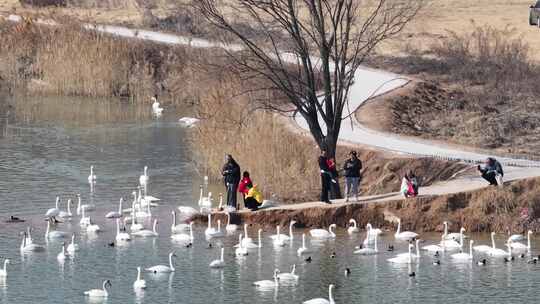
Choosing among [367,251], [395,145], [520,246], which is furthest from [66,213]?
[520,246]

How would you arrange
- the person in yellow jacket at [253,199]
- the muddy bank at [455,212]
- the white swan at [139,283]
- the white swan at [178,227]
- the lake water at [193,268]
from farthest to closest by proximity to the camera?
the person in yellow jacket at [253,199], the muddy bank at [455,212], the white swan at [178,227], the white swan at [139,283], the lake water at [193,268]

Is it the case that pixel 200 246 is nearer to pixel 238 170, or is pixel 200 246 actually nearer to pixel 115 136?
pixel 238 170

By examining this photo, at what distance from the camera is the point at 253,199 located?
140 feet

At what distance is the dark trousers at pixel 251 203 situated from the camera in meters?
42.7

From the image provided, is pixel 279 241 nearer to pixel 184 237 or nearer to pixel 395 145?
pixel 184 237

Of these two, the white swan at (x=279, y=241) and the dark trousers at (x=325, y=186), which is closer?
the white swan at (x=279, y=241)

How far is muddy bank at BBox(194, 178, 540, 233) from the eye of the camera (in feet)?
137

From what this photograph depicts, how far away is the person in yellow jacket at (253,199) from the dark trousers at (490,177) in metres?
5.82

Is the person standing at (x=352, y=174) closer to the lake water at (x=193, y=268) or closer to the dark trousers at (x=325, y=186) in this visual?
the dark trousers at (x=325, y=186)

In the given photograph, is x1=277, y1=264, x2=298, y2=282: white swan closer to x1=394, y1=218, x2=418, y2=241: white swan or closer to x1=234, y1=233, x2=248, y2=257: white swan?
x1=234, y1=233, x2=248, y2=257: white swan

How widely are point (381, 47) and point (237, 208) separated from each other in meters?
32.0

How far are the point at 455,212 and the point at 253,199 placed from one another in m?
5.20

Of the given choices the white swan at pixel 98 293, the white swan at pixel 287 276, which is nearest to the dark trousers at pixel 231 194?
the white swan at pixel 287 276

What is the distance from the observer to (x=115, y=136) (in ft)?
196
